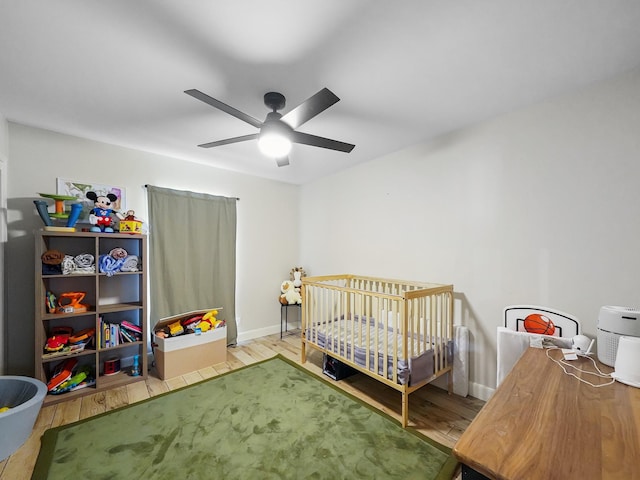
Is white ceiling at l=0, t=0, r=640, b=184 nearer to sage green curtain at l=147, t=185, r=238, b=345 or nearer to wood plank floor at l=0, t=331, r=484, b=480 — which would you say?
sage green curtain at l=147, t=185, r=238, b=345

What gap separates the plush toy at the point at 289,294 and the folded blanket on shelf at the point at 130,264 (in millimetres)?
1800

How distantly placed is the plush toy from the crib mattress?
35.8 inches

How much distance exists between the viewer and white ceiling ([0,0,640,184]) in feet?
3.78

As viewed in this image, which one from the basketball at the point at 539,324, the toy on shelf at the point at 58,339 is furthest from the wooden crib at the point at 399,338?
the toy on shelf at the point at 58,339

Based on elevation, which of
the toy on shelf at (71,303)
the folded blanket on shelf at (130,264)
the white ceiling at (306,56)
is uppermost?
the white ceiling at (306,56)

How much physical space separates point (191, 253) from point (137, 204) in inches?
30.0

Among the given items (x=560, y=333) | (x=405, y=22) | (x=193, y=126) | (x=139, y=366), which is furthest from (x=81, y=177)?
(x=560, y=333)

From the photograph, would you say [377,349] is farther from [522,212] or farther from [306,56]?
[306,56]

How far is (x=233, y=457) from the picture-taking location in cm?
157

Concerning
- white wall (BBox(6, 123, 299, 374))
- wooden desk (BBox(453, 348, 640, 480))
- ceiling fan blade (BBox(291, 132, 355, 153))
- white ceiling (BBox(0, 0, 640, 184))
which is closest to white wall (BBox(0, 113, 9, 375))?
white wall (BBox(6, 123, 299, 374))

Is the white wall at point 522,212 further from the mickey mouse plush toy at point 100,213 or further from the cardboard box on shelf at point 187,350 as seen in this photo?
the mickey mouse plush toy at point 100,213

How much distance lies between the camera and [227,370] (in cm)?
269

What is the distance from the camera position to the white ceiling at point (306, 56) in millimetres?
1153

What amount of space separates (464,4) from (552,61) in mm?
776
